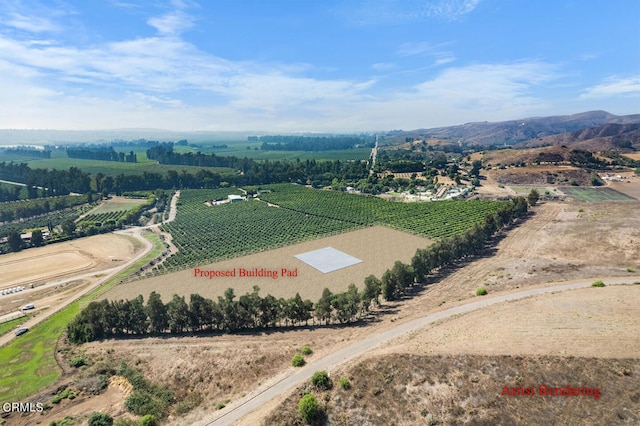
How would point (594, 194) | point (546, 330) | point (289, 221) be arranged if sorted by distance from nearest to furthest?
point (546, 330)
point (289, 221)
point (594, 194)

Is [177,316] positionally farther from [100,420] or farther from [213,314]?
[100,420]

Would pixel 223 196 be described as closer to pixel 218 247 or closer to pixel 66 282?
pixel 218 247

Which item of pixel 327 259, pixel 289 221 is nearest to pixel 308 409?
pixel 327 259

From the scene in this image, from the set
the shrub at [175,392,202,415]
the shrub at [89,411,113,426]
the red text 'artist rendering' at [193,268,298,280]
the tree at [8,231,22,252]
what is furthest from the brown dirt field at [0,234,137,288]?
the shrub at [175,392,202,415]

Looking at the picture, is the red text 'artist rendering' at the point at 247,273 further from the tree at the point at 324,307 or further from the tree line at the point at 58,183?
the tree line at the point at 58,183

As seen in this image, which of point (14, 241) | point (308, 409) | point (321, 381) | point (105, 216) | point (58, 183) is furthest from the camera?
point (58, 183)

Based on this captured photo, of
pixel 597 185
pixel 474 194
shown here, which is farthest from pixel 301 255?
pixel 597 185

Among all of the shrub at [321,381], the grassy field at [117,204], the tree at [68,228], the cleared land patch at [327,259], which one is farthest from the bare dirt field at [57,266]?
the shrub at [321,381]
